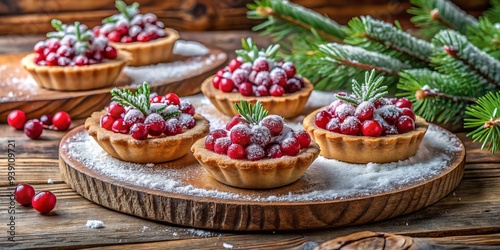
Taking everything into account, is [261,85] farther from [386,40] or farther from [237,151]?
[237,151]

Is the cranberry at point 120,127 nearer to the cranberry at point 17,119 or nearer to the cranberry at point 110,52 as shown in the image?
the cranberry at point 17,119

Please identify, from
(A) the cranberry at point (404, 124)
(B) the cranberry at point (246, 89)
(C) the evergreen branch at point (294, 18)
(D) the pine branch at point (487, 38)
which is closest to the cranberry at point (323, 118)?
(A) the cranberry at point (404, 124)

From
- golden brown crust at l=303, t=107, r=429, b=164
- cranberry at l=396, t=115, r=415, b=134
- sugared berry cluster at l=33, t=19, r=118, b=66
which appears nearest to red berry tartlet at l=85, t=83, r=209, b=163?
golden brown crust at l=303, t=107, r=429, b=164

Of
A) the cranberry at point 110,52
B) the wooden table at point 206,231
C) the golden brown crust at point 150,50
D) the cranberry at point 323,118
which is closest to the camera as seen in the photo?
the wooden table at point 206,231

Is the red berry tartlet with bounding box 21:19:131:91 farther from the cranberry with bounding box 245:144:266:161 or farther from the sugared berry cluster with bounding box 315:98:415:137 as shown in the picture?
the cranberry with bounding box 245:144:266:161

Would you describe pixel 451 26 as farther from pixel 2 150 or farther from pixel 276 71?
pixel 2 150

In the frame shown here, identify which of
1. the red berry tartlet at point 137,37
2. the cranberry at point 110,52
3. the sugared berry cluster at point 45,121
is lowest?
the sugared berry cluster at point 45,121

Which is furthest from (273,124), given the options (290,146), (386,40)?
(386,40)
